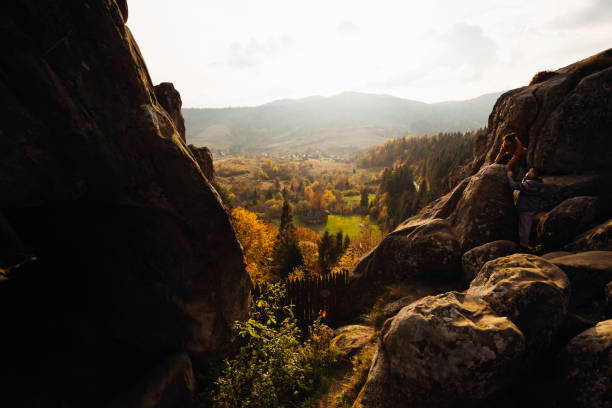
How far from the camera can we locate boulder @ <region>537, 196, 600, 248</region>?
6.55m

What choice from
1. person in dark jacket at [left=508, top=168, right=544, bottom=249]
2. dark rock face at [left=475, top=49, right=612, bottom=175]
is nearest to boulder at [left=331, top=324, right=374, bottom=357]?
person in dark jacket at [left=508, top=168, right=544, bottom=249]

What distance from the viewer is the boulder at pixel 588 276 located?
189 inches

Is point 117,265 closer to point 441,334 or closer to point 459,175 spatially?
point 441,334

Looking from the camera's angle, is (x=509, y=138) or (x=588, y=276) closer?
(x=588, y=276)

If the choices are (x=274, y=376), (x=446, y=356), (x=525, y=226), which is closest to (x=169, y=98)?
(x=274, y=376)

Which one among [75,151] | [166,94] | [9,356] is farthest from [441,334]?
[166,94]

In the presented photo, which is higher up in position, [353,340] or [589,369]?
[589,369]

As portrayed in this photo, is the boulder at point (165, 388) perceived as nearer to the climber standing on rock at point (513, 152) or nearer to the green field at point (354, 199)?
the climber standing on rock at point (513, 152)

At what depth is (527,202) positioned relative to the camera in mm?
7238

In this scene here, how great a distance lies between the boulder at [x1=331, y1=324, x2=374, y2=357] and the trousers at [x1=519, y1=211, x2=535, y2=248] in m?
5.42

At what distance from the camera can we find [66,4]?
457 cm

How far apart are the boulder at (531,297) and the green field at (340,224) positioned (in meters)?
75.7

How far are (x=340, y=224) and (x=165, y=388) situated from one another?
87.4m

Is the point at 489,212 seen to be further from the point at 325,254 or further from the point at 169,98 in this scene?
the point at 325,254
